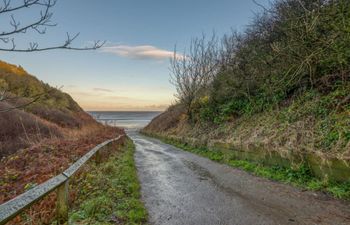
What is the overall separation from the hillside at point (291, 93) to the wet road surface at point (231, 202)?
1.21 meters

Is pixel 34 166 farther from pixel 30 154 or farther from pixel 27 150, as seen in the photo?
pixel 27 150

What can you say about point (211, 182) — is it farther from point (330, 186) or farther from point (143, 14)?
point (143, 14)

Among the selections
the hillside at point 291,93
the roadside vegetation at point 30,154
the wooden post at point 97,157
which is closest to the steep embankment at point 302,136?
the hillside at point 291,93

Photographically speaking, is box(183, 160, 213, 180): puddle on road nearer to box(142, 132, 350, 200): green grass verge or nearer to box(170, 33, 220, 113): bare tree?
box(142, 132, 350, 200): green grass verge

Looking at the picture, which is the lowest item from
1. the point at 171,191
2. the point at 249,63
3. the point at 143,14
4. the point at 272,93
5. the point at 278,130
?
the point at 171,191

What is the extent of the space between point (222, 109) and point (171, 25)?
11.0 meters

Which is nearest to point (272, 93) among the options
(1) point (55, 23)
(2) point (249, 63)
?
(2) point (249, 63)

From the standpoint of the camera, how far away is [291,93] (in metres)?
11.2

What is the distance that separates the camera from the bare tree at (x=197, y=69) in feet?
71.0

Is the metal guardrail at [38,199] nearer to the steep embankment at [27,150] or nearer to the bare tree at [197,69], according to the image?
the steep embankment at [27,150]

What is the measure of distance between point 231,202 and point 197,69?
17015 mm

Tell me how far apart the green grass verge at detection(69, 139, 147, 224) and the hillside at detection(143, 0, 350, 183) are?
4451 mm

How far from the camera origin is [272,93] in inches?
460

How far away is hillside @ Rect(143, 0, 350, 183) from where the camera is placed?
289 inches
